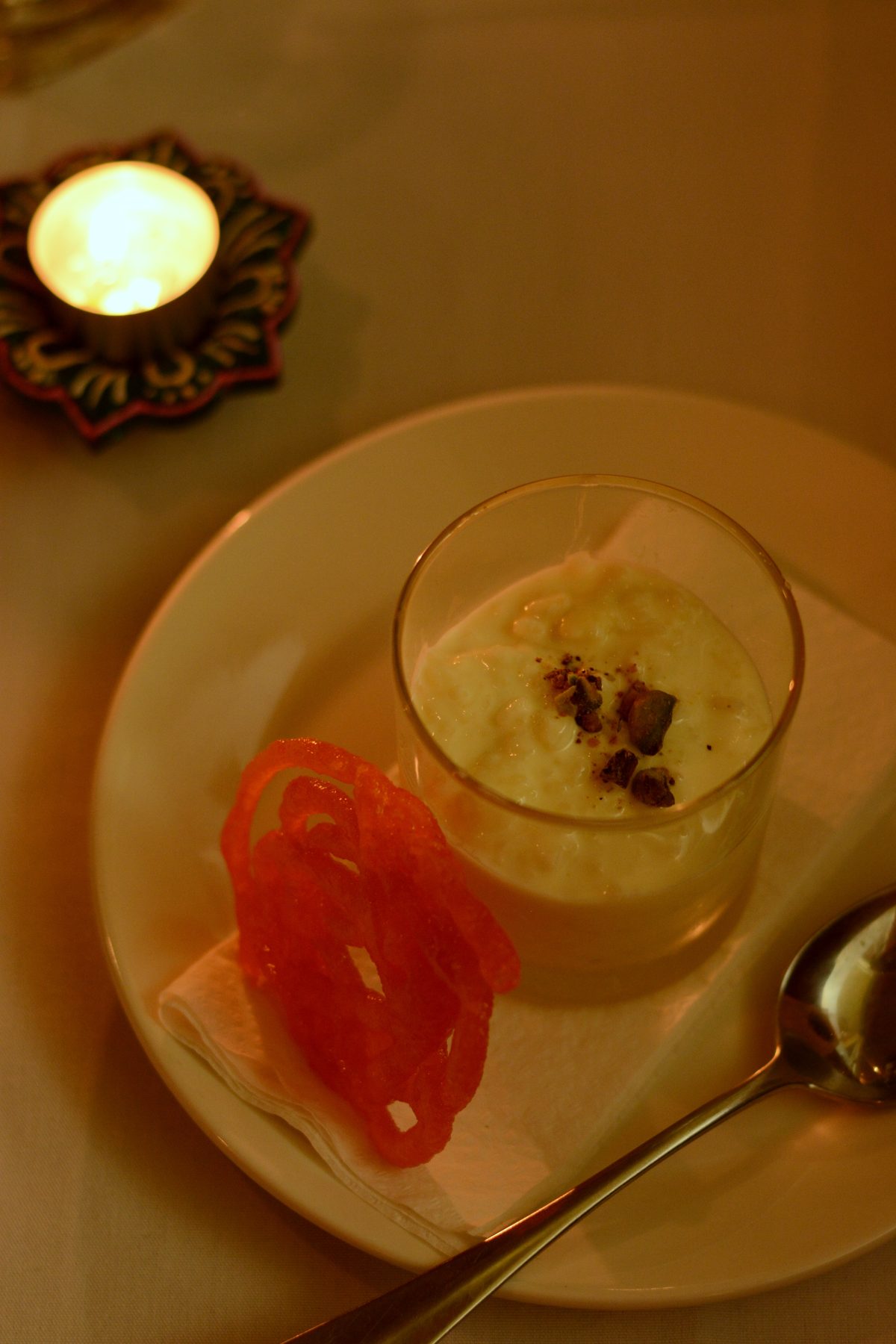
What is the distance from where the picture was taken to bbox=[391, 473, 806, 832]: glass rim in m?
0.69

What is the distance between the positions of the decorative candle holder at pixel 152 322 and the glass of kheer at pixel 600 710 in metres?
0.39

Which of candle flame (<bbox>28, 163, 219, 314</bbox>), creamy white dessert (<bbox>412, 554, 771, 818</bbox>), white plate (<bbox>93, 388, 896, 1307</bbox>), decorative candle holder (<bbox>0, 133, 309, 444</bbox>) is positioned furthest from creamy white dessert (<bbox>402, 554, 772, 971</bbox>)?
candle flame (<bbox>28, 163, 219, 314</bbox>)

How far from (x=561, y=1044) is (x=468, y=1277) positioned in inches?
6.4

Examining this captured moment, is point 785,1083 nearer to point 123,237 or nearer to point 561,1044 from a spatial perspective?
point 561,1044

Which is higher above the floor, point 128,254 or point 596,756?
point 128,254

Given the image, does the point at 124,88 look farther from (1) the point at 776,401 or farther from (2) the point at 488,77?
(1) the point at 776,401

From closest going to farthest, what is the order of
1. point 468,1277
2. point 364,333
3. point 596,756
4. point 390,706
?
1. point 468,1277
2. point 596,756
3. point 390,706
4. point 364,333

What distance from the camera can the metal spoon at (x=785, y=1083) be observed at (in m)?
0.69

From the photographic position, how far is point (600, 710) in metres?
0.82

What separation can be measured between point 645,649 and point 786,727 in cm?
14

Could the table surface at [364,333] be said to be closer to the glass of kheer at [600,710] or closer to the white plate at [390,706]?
the white plate at [390,706]

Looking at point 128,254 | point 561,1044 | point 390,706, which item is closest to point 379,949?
point 561,1044

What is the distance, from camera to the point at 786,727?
2.41 ft

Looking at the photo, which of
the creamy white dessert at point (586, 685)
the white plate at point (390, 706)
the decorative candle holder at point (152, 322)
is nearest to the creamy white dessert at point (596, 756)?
the creamy white dessert at point (586, 685)
